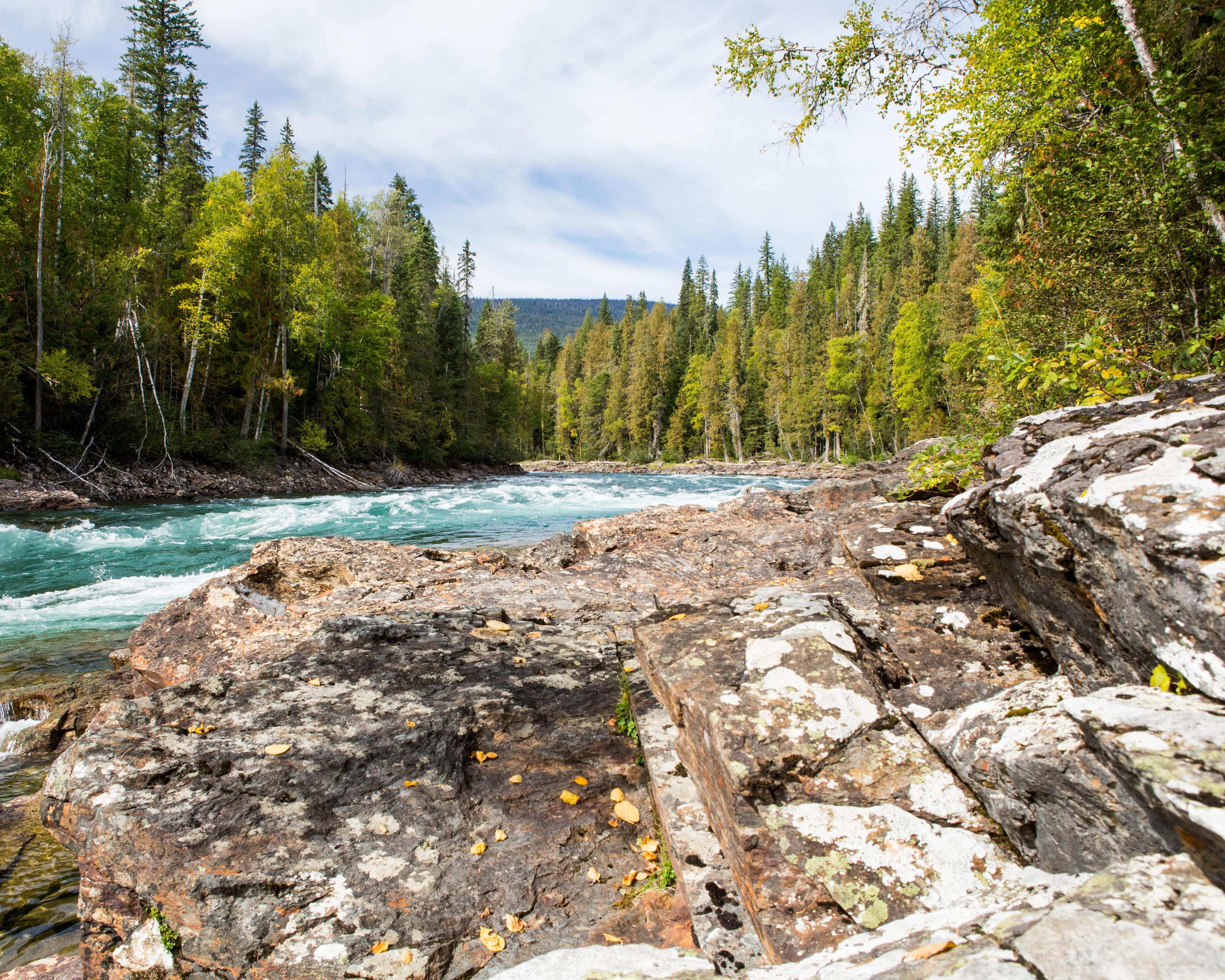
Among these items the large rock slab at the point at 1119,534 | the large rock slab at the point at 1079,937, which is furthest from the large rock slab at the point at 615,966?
the large rock slab at the point at 1119,534

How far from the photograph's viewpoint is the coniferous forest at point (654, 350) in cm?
606

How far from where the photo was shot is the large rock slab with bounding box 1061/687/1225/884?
1.17 meters

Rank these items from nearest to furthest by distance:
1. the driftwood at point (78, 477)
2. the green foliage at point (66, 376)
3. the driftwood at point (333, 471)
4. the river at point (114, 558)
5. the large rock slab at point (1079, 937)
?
the large rock slab at point (1079, 937) → the river at point (114, 558) → the green foliage at point (66, 376) → the driftwood at point (78, 477) → the driftwood at point (333, 471)

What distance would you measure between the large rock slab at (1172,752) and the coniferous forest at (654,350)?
243 cm

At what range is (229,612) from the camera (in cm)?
517

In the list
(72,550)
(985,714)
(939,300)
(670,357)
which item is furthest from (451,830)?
(670,357)

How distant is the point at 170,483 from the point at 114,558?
1167 cm

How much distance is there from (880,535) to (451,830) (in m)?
3.14

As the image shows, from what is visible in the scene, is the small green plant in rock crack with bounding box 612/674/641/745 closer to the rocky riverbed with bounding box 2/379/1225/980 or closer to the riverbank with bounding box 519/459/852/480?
the rocky riverbed with bounding box 2/379/1225/980

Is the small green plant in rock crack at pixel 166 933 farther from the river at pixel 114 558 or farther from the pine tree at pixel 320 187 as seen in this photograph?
the pine tree at pixel 320 187

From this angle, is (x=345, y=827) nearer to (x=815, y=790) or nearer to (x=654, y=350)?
(x=815, y=790)

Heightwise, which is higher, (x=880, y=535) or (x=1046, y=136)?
(x=1046, y=136)

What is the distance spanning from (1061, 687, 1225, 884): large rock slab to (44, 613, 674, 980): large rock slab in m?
1.63

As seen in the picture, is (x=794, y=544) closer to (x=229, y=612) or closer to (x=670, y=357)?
(x=229, y=612)
